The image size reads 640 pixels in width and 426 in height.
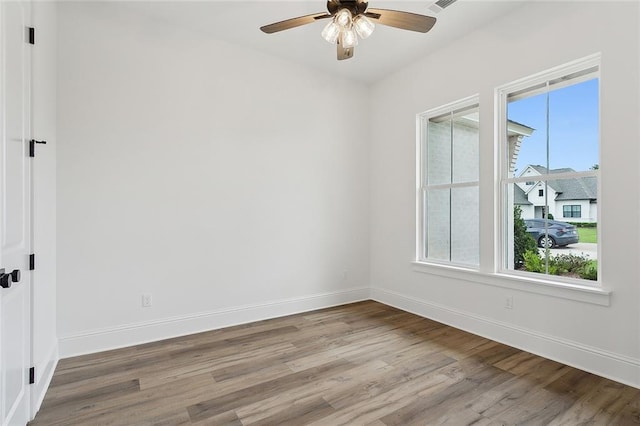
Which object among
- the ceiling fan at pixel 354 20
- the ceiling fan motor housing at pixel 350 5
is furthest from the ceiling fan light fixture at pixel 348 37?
the ceiling fan motor housing at pixel 350 5

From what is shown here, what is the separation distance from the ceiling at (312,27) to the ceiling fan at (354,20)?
2.78 feet

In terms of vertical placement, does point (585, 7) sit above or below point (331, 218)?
above

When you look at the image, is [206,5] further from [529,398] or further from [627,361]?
[627,361]

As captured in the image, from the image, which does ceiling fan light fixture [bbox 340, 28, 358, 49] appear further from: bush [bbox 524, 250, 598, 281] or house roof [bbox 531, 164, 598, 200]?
bush [bbox 524, 250, 598, 281]

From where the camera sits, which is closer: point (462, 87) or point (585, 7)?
point (585, 7)

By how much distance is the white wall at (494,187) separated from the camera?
230 cm

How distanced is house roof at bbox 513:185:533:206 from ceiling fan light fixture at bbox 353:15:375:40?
2096 millimetres

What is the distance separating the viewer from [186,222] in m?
3.25

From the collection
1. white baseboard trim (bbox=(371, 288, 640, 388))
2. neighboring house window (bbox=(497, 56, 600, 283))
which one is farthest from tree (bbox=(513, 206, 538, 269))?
white baseboard trim (bbox=(371, 288, 640, 388))

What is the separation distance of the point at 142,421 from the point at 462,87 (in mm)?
3964

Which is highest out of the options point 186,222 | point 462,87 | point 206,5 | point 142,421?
point 206,5

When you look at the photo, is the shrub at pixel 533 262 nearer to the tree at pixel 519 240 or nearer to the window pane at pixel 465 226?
the tree at pixel 519 240

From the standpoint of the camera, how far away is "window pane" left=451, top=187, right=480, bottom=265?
3433 millimetres

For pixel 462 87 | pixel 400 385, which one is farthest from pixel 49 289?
pixel 462 87
